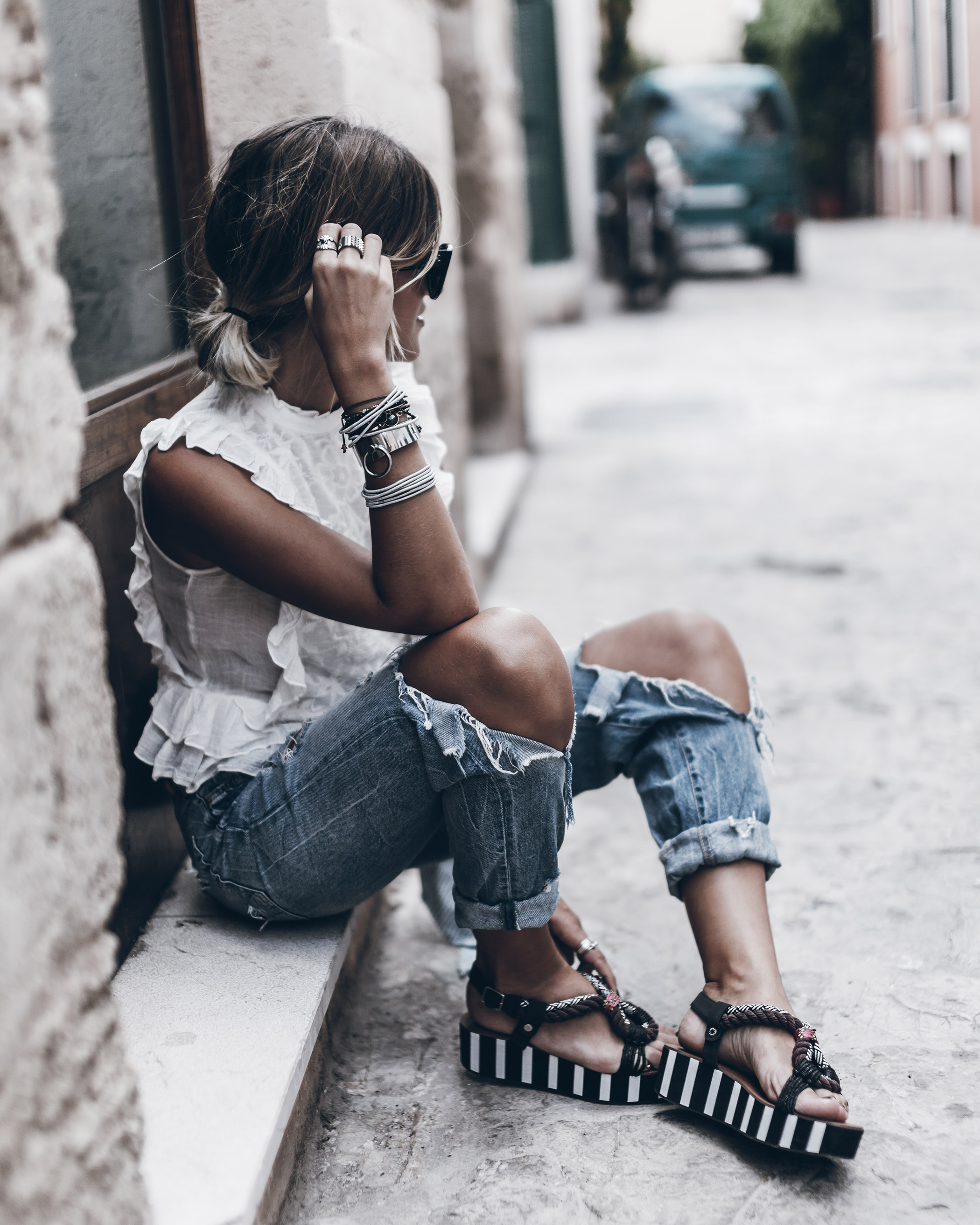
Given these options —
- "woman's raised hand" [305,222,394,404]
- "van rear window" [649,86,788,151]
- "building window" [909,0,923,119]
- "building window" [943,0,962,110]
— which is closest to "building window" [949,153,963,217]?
"building window" [943,0,962,110]

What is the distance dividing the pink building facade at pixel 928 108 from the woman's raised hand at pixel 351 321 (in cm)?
1992

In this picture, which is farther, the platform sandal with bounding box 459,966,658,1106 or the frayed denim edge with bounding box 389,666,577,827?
the platform sandal with bounding box 459,966,658,1106

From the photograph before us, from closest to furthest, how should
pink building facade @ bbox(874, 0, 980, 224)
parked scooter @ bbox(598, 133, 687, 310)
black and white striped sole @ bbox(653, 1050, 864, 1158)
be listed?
black and white striped sole @ bbox(653, 1050, 864, 1158)
parked scooter @ bbox(598, 133, 687, 310)
pink building facade @ bbox(874, 0, 980, 224)

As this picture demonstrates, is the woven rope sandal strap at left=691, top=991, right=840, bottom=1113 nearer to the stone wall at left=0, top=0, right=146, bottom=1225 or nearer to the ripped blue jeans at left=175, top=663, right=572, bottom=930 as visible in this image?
the ripped blue jeans at left=175, top=663, right=572, bottom=930

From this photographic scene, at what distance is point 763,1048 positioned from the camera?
1.57 meters

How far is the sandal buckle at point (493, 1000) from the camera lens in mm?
1710

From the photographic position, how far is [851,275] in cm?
1369

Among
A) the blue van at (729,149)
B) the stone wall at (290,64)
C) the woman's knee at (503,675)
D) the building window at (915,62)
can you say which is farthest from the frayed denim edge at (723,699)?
the building window at (915,62)

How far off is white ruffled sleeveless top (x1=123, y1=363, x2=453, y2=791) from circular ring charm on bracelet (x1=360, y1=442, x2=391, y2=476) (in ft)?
0.43

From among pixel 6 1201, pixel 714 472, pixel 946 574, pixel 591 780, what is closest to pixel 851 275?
pixel 714 472

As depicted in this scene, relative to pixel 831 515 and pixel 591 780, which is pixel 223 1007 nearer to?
pixel 591 780

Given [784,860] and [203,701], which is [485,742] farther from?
[784,860]

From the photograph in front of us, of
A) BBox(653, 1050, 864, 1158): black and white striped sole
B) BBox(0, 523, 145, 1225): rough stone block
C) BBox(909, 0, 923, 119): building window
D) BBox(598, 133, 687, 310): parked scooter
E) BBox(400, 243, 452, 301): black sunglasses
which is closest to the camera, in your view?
BBox(0, 523, 145, 1225): rough stone block

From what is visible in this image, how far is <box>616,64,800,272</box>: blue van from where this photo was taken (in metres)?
13.3
